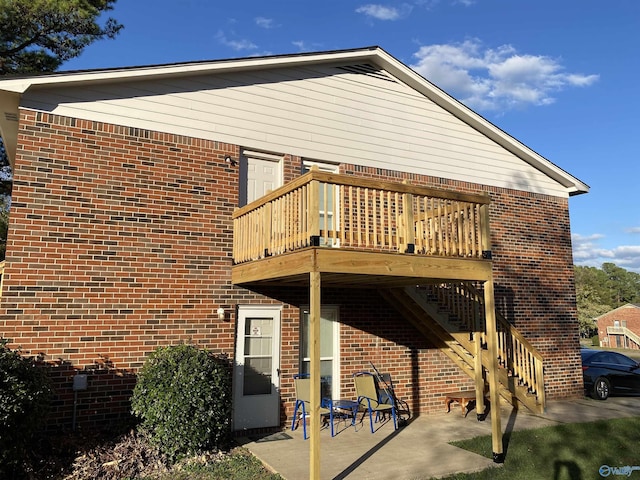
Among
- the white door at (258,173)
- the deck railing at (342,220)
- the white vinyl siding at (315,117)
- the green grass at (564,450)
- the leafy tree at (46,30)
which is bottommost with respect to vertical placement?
the green grass at (564,450)

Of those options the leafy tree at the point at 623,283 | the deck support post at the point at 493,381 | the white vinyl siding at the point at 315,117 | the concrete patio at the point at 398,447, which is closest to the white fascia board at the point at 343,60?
the white vinyl siding at the point at 315,117

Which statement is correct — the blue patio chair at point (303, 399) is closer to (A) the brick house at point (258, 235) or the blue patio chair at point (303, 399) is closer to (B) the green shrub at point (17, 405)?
(A) the brick house at point (258, 235)

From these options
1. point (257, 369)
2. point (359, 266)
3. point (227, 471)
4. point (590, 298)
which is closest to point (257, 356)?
point (257, 369)

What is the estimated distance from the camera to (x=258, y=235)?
7375mm

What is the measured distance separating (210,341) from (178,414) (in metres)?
1.77

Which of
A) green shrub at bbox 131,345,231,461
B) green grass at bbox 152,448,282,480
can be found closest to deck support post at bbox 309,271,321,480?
green grass at bbox 152,448,282,480

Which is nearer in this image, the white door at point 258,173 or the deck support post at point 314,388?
the deck support post at point 314,388

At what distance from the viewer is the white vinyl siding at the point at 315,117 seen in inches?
305

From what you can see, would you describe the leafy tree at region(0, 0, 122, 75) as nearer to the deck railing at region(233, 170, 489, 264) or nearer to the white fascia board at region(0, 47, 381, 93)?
the white fascia board at region(0, 47, 381, 93)

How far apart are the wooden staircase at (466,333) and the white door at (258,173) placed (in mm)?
3095

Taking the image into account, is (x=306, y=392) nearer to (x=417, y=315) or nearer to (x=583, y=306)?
(x=417, y=315)

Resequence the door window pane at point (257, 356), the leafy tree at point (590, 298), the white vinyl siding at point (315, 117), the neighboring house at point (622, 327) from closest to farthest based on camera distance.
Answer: the white vinyl siding at point (315, 117), the door window pane at point (257, 356), the neighboring house at point (622, 327), the leafy tree at point (590, 298)

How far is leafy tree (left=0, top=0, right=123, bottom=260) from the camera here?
12.1 meters

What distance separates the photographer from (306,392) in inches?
312
